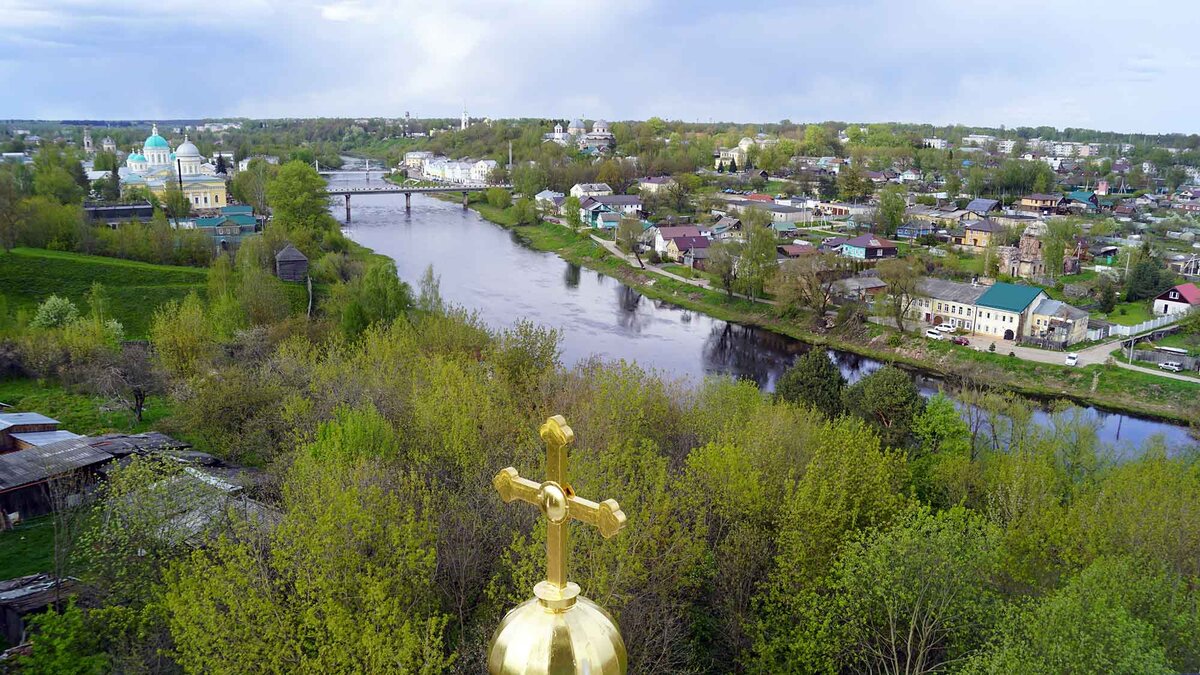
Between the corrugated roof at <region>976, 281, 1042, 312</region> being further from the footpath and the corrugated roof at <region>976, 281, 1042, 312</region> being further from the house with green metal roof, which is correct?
the footpath

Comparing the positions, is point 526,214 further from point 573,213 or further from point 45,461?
point 45,461

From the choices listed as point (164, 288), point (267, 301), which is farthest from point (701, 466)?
point (164, 288)

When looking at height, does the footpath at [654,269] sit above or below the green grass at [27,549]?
above

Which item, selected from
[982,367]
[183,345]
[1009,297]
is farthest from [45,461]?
[1009,297]

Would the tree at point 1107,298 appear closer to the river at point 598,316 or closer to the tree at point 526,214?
the river at point 598,316

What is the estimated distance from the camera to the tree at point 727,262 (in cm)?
2883

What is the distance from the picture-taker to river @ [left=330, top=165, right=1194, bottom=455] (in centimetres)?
2161

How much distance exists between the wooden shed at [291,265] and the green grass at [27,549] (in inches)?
614

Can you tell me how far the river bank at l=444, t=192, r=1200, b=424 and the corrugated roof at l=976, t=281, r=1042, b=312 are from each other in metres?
2.06

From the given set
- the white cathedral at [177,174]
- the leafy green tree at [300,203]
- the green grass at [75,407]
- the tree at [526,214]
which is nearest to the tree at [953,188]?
the tree at [526,214]

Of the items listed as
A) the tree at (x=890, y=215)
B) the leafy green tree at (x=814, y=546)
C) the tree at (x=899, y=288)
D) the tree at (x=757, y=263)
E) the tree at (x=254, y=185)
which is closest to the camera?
the leafy green tree at (x=814, y=546)

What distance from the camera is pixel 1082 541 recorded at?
8727 mm

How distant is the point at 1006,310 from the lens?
79.2 ft

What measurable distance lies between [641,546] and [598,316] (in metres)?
19.9
